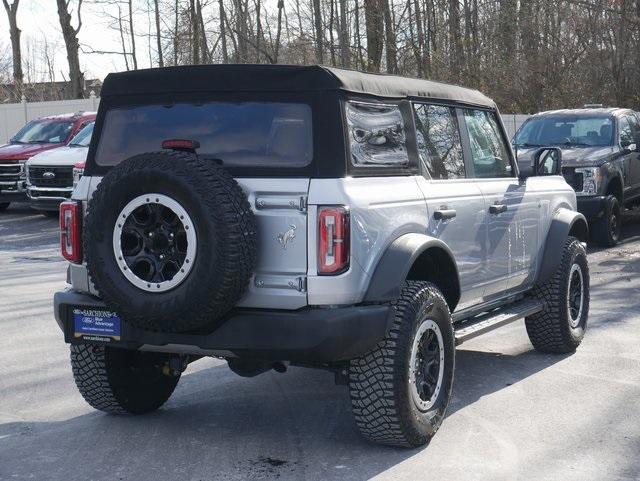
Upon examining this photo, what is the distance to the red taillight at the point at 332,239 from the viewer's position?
16.4 feet

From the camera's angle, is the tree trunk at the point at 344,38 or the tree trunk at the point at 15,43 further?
the tree trunk at the point at 15,43

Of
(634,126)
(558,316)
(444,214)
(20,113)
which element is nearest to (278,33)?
(20,113)

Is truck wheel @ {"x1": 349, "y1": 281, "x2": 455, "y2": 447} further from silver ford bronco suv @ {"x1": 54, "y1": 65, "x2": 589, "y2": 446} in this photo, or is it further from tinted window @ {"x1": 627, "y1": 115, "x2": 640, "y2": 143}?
tinted window @ {"x1": 627, "y1": 115, "x2": 640, "y2": 143}

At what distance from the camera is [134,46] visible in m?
41.1

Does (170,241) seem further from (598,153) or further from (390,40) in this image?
(390,40)

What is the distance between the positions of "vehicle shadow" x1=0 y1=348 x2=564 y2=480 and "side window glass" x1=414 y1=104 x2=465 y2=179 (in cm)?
140

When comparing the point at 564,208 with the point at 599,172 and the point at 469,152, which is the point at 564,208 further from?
the point at 599,172

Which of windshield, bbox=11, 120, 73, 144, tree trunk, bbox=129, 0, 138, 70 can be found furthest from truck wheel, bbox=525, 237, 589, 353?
tree trunk, bbox=129, 0, 138, 70

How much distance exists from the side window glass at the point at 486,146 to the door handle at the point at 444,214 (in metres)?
0.84

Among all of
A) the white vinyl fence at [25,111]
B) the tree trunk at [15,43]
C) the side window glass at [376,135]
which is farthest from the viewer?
the tree trunk at [15,43]

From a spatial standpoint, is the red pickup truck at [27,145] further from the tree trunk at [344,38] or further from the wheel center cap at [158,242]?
the wheel center cap at [158,242]

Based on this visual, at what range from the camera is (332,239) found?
5027 millimetres

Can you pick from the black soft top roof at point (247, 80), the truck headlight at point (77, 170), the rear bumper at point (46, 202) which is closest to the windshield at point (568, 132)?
the truck headlight at point (77, 170)

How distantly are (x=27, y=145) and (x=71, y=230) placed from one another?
16232 mm
